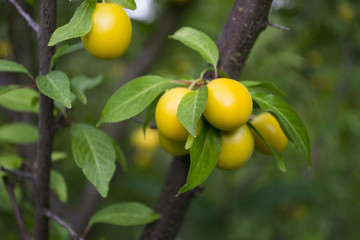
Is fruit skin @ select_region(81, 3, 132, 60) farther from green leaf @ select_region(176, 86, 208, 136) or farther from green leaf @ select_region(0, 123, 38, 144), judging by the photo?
green leaf @ select_region(0, 123, 38, 144)

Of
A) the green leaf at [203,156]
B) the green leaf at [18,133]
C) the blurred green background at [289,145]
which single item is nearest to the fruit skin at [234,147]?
the green leaf at [203,156]

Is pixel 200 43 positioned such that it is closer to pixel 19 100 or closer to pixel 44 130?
pixel 44 130

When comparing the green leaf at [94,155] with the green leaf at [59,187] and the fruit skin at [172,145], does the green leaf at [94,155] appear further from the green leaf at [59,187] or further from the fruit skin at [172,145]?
the green leaf at [59,187]

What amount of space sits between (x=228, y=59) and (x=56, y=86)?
0.31 metres

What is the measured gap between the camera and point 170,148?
623 millimetres

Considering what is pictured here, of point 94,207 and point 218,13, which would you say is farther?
point 218,13

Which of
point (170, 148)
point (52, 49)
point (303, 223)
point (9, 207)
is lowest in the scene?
point (303, 223)

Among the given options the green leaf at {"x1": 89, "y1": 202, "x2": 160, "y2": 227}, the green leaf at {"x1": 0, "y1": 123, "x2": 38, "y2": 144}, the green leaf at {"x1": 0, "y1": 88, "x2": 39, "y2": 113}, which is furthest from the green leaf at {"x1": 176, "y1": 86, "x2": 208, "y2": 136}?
the green leaf at {"x1": 0, "y1": 123, "x2": 38, "y2": 144}

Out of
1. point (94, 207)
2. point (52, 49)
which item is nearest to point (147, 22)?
point (94, 207)

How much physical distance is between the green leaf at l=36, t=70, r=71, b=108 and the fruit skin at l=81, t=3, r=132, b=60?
6cm

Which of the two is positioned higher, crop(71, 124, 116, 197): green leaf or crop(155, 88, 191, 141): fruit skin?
crop(155, 88, 191, 141): fruit skin

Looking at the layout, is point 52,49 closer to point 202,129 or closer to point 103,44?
point 103,44

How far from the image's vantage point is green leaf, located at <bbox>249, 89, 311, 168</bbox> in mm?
571

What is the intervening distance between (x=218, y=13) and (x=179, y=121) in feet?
6.23
